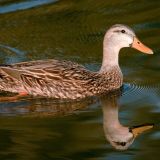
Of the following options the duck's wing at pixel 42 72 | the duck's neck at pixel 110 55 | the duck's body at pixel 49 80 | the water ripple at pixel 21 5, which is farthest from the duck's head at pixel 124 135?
the water ripple at pixel 21 5

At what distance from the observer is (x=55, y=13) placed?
727 inches

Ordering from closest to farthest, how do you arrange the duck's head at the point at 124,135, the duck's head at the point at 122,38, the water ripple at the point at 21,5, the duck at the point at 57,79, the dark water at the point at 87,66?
the dark water at the point at 87,66 → the duck's head at the point at 124,135 → the duck at the point at 57,79 → the duck's head at the point at 122,38 → the water ripple at the point at 21,5

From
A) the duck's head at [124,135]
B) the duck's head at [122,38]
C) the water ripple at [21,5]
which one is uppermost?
the water ripple at [21,5]

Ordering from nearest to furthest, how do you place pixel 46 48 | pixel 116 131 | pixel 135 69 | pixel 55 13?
pixel 116 131, pixel 135 69, pixel 46 48, pixel 55 13

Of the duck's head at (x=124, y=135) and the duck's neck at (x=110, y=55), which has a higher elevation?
the duck's neck at (x=110, y=55)

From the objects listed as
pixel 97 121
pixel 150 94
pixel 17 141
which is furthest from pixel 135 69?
pixel 17 141

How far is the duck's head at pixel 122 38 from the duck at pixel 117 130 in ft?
5.16

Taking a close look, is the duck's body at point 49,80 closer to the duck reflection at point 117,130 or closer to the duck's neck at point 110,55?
the duck's neck at point 110,55

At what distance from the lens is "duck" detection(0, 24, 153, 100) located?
1354 cm

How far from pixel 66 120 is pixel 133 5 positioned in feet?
23.9

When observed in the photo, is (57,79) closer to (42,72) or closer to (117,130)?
(42,72)

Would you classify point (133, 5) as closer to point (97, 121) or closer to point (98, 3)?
point (98, 3)

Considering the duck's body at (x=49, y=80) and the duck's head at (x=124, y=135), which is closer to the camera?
the duck's head at (x=124, y=135)

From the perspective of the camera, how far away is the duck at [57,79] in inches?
533
